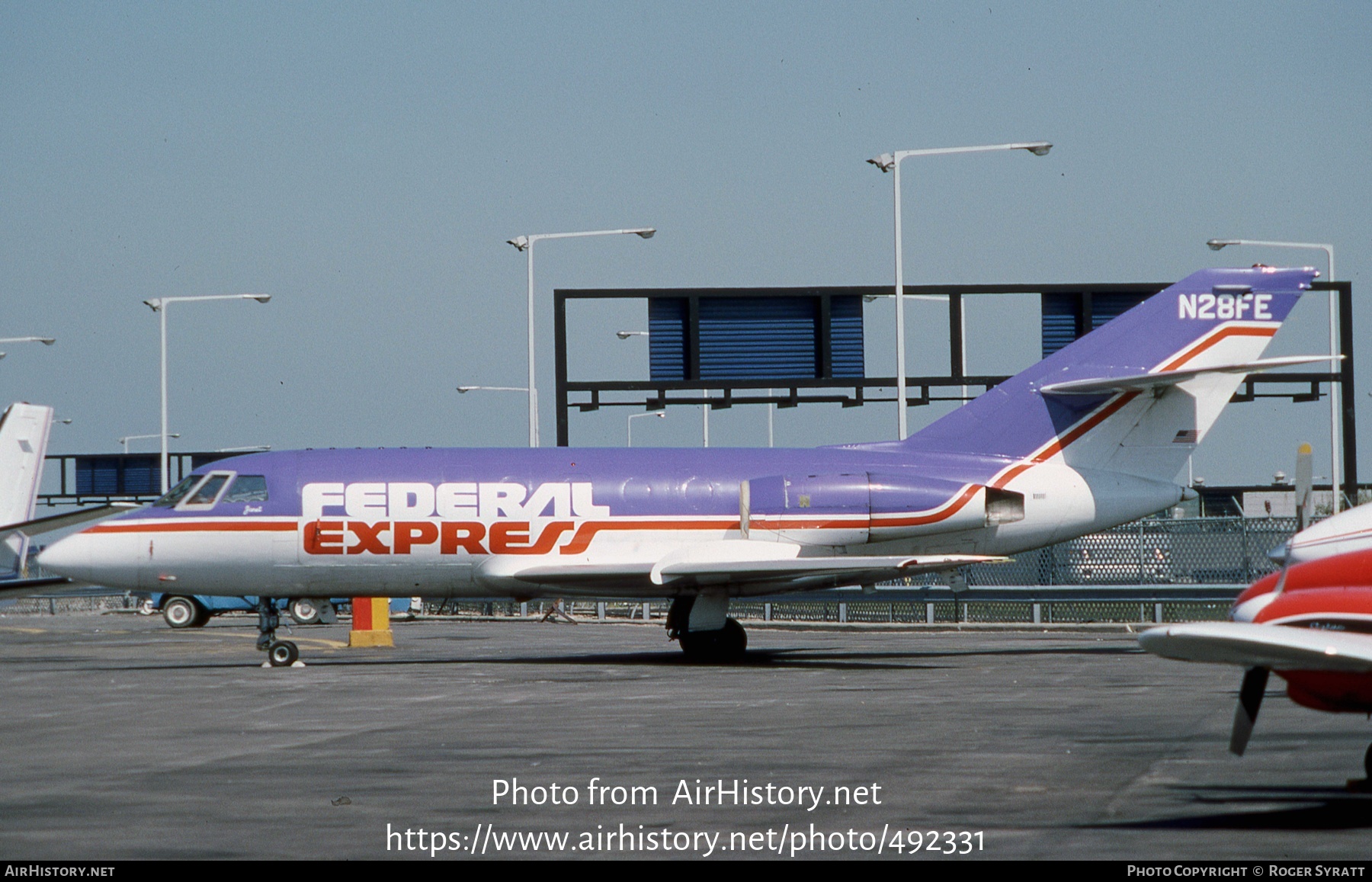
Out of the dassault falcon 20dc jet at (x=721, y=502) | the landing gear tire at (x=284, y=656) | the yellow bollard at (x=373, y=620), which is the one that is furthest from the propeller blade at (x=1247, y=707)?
the yellow bollard at (x=373, y=620)

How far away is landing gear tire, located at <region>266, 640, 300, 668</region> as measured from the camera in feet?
72.5

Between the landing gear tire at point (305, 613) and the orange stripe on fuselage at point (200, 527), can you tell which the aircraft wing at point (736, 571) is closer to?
the orange stripe on fuselage at point (200, 527)

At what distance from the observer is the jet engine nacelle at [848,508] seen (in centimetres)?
2322

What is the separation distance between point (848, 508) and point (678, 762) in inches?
495

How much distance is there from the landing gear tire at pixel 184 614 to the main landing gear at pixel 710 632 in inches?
841

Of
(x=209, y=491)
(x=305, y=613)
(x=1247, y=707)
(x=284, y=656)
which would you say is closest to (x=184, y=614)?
(x=305, y=613)

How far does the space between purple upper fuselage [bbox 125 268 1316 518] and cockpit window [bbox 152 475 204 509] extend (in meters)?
0.15

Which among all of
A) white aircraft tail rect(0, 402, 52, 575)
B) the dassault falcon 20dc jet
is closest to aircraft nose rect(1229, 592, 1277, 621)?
the dassault falcon 20dc jet

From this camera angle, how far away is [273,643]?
73.3 ft

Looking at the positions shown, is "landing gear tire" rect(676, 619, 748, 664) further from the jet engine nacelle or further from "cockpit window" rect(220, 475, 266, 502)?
"cockpit window" rect(220, 475, 266, 502)

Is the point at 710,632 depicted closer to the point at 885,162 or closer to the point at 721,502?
the point at 721,502

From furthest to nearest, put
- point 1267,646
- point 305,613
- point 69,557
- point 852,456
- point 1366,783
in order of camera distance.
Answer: point 305,613 < point 852,456 < point 69,557 < point 1366,783 < point 1267,646
